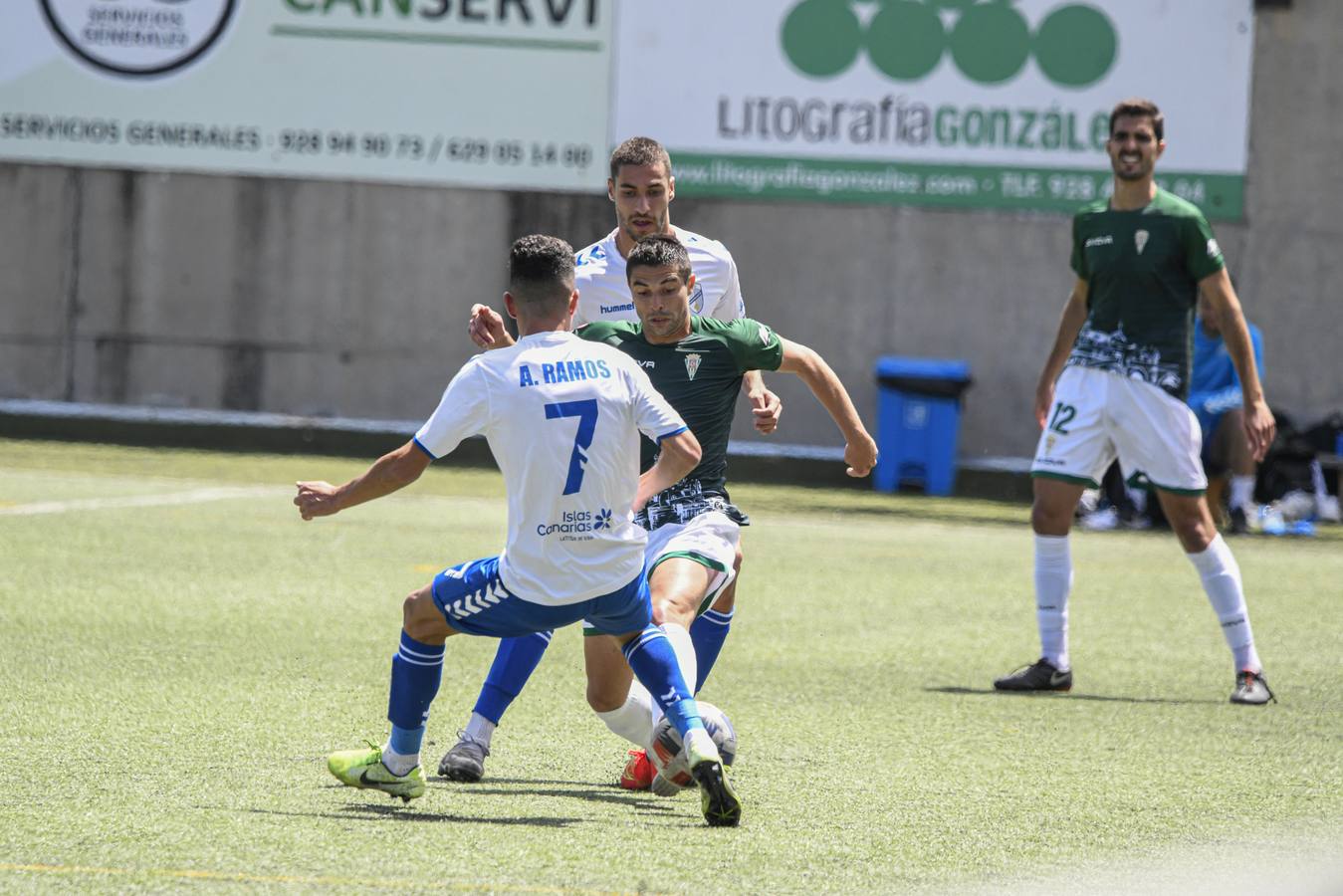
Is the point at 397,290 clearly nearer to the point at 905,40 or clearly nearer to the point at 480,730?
the point at 905,40

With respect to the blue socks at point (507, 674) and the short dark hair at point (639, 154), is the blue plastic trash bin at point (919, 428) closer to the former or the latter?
the short dark hair at point (639, 154)

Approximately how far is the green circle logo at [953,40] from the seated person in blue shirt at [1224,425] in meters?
5.43

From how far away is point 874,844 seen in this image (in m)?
4.84

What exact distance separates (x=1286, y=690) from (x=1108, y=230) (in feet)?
6.61

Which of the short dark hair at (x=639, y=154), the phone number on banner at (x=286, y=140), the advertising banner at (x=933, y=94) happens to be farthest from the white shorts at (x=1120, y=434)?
the phone number on banner at (x=286, y=140)

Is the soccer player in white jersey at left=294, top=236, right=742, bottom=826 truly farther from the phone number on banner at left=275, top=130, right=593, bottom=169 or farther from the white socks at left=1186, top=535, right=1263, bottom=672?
the phone number on banner at left=275, top=130, right=593, bottom=169

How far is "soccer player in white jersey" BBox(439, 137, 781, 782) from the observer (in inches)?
229

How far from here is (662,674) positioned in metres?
5.21

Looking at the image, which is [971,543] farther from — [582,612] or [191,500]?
[582,612]

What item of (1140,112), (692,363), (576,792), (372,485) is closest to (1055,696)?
(1140,112)

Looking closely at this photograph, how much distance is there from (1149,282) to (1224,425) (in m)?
7.45

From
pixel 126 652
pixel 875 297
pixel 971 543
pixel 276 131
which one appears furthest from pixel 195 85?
pixel 126 652

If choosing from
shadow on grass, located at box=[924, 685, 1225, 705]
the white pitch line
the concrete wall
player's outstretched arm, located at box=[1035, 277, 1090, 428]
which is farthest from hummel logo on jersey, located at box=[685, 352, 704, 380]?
the concrete wall

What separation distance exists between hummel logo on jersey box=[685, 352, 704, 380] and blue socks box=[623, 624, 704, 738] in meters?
0.92
